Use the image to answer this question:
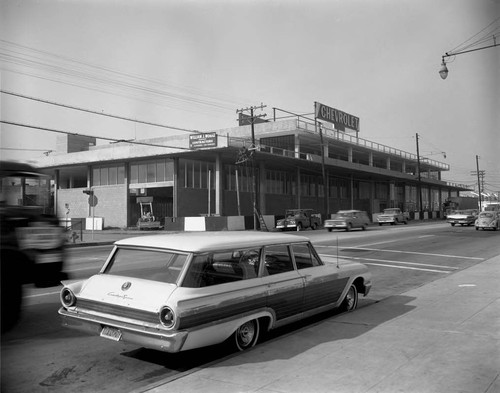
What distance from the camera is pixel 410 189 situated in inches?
3686

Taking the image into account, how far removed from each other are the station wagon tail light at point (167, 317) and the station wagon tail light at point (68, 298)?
53.9 inches

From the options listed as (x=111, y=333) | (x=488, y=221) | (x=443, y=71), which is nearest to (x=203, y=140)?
(x=488, y=221)

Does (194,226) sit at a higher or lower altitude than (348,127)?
lower

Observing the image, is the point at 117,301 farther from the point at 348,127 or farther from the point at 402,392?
the point at 348,127

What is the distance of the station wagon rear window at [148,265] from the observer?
4.94 m

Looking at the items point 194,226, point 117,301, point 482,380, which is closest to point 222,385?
point 117,301

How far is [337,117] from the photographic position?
198 feet

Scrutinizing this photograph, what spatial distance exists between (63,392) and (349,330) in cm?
349

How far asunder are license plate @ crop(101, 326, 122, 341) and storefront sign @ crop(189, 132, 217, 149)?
31114 mm

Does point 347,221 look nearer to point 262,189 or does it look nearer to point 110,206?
point 262,189

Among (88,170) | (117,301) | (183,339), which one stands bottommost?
(183,339)

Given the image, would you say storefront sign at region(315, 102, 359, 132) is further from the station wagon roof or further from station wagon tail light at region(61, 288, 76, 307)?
station wagon tail light at region(61, 288, 76, 307)

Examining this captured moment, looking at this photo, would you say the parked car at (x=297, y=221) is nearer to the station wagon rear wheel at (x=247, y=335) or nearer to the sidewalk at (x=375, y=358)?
the sidewalk at (x=375, y=358)

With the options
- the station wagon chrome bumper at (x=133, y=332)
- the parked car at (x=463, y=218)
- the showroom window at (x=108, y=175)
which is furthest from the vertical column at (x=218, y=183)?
the station wagon chrome bumper at (x=133, y=332)
